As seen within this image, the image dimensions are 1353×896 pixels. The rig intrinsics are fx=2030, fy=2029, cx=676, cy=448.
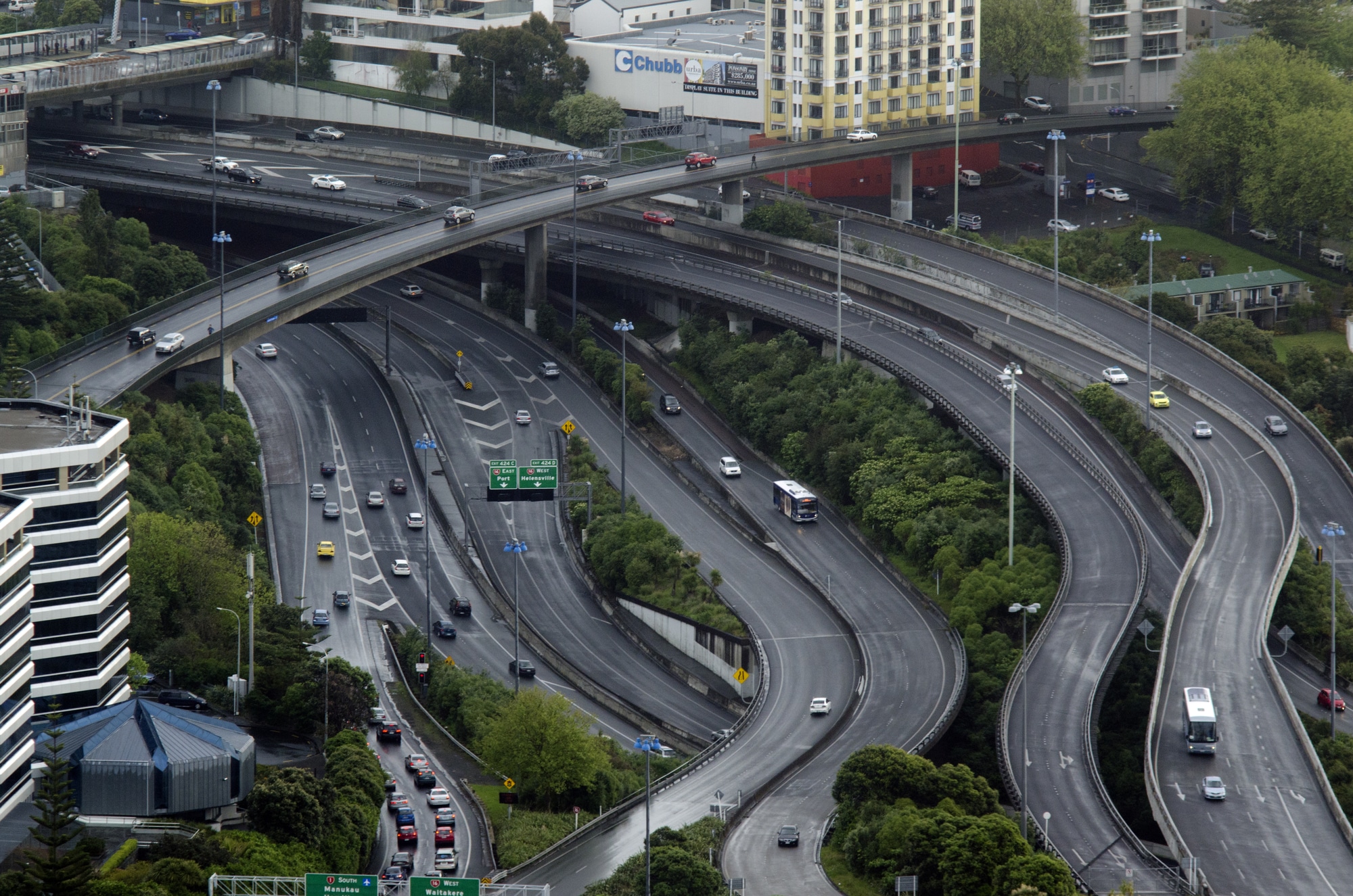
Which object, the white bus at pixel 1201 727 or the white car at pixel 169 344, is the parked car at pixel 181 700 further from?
the white bus at pixel 1201 727

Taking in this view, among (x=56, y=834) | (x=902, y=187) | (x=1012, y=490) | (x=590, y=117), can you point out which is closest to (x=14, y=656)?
(x=56, y=834)

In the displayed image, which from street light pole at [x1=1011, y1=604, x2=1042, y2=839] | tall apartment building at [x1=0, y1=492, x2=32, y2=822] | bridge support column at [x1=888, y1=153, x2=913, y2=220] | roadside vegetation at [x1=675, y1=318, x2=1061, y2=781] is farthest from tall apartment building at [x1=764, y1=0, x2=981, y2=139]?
tall apartment building at [x1=0, y1=492, x2=32, y2=822]

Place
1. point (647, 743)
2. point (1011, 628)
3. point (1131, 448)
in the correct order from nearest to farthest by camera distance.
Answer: point (647, 743) < point (1011, 628) < point (1131, 448)

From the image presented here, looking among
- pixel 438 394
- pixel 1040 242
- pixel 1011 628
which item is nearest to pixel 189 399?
pixel 438 394

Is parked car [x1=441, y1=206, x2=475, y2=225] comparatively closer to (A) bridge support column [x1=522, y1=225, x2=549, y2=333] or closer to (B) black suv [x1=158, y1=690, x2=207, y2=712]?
(A) bridge support column [x1=522, y1=225, x2=549, y2=333]

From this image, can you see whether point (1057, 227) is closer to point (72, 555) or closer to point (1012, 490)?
point (1012, 490)

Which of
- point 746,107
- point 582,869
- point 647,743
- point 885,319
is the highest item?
point 746,107

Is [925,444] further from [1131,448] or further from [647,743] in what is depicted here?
[647,743]
